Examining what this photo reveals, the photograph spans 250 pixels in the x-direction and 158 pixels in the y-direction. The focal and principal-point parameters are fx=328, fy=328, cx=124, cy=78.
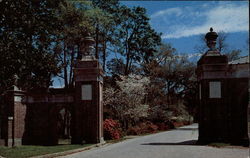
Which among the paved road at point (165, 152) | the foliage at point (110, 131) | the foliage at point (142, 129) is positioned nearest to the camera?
the paved road at point (165, 152)

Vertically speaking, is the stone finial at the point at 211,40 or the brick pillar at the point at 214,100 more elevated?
the stone finial at the point at 211,40

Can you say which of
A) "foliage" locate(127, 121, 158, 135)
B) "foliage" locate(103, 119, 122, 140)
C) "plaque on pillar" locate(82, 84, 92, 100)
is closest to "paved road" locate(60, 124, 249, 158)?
"plaque on pillar" locate(82, 84, 92, 100)

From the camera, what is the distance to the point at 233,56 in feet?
138

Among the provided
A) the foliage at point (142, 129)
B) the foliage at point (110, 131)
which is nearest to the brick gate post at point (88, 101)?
the foliage at point (110, 131)

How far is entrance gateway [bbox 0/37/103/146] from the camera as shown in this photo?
19062 millimetres

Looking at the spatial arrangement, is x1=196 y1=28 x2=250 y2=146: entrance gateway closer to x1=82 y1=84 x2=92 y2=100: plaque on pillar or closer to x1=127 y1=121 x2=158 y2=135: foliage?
x1=82 y1=84 x2=92 y2=100: plaque on pillar

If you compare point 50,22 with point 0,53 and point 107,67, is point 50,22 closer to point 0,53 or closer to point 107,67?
point 0,53

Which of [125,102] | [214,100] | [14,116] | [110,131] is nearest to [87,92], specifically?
[110,131]

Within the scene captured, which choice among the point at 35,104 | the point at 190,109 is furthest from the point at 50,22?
the point at 190,109

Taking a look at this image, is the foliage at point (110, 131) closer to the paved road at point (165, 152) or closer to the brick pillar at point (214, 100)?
the paved road at point (165, 152)

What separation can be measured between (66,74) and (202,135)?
17533 mm

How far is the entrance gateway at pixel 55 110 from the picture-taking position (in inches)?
750

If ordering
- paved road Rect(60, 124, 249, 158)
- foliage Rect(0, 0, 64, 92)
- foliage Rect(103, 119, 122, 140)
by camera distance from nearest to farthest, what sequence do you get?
paved road Rect(60, 124, 249, 158) → foliage Rect(0, 0, 64, 92) → foliage Rect(103, 119, 122, 140)

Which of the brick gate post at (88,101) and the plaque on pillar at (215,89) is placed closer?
the plaque on pillar at (215,89)
